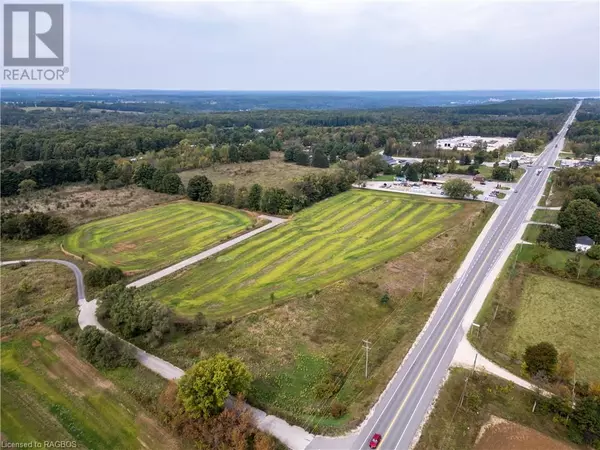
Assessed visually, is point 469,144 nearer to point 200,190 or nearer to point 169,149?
point 169,149

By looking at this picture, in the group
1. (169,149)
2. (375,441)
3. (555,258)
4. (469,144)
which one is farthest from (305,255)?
(469,144)

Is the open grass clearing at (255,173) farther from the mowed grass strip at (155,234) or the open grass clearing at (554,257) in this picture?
the open grass clearing at (554,257)

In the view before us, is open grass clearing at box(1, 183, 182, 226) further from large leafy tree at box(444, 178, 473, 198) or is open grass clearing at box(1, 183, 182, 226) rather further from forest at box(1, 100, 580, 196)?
large leafy tree at box(444, 178, 473, 198)

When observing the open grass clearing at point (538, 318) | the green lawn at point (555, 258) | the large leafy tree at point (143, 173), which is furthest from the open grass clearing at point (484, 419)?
the large leafy tree at point (143, 173)

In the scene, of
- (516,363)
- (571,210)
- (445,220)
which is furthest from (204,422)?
(571,210)

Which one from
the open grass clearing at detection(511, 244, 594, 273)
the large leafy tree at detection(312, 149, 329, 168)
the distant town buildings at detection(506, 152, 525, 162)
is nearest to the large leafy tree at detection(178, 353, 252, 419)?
the open grass clearing at detection(511, 244, 594, 273)

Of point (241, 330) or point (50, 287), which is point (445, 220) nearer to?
point (241, 330)
